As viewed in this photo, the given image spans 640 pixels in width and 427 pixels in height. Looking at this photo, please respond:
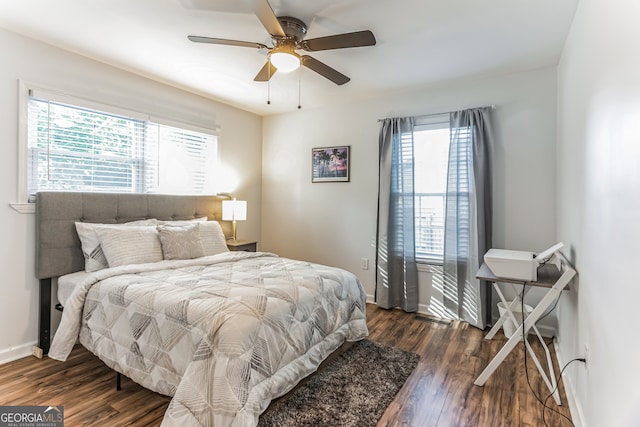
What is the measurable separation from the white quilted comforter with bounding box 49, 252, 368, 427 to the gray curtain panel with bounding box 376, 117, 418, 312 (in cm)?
116

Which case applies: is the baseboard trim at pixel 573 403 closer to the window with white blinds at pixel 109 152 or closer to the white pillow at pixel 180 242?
the white pillow at pixel 180 242

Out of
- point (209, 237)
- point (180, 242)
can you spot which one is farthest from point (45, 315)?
point (209, 237)

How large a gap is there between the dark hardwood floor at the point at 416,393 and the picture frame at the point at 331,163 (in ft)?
7.04

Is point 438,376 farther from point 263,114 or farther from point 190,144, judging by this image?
point 263,114

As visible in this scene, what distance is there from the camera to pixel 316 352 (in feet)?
7.22

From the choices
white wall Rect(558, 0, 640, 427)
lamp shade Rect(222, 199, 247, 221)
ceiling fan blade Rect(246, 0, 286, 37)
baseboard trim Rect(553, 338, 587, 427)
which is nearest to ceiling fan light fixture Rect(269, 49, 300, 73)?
ceiling fan blade Rect(246, 0, 286, 37)

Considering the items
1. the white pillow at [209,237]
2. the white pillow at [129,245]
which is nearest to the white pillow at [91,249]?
the white pillow at [129,245]

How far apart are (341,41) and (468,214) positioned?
210cm

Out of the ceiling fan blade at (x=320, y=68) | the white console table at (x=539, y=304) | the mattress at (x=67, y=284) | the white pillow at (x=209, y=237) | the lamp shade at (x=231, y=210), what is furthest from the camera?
the lamp shade at (x=231, y=210)

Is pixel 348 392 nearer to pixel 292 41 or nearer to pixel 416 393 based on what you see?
pixel 416 393

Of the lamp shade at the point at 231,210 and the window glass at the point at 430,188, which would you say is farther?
the lamp shade at the point at 231,210

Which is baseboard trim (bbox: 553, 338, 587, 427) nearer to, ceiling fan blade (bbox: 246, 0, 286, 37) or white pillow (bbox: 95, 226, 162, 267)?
ceiling fan blade (bbox: 246, 0, 286, 37)

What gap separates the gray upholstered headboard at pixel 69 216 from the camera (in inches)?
101

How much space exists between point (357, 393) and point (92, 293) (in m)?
1.85
